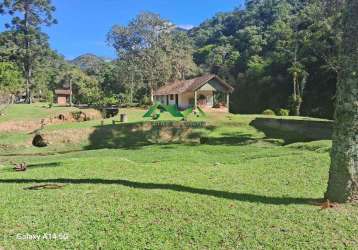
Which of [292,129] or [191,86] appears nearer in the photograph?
[292,129]

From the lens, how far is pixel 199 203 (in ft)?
20.4

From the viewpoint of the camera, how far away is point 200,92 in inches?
1677

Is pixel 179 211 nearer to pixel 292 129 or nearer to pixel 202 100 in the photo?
pixel 292 129

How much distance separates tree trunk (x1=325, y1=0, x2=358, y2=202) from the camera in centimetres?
602

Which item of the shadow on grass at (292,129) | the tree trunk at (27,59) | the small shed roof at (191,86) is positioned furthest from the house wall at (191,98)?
the tree trunk at (27,59)

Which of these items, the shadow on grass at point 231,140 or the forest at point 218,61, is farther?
the forest at point 218,61

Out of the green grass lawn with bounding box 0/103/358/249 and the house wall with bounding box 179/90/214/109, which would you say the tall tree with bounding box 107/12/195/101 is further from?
the green grass lawn with bounding box 0/103/358/249

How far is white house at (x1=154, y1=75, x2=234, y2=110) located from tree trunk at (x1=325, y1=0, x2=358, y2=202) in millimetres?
Result: 33632

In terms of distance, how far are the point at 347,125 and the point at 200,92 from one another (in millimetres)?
36707

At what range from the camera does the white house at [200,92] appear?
41156 mm

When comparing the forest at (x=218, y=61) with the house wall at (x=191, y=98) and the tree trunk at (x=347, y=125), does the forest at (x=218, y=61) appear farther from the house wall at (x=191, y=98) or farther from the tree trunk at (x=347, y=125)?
the tree trunk at (x=347, y=125)

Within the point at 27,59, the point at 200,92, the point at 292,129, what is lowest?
the point at 292,129

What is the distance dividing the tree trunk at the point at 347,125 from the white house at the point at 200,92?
3363cm

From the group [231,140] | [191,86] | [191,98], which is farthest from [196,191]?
[191,98]
